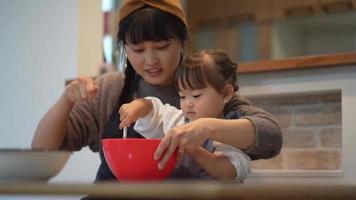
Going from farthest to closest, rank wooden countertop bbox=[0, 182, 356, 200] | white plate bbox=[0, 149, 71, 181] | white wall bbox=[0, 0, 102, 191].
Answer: white wall bbox=[0, 0, 102, 191] → white plate bbox=[0, 149, 71, 181] → wooden countertop bbox=[0, 182, 356, 200]

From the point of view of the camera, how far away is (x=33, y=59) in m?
2.21

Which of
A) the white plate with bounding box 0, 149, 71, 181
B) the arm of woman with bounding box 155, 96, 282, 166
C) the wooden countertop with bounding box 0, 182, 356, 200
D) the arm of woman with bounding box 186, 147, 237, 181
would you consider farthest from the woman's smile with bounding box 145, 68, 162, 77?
the wooden countertop with bounding box 0, 182, 356, 200

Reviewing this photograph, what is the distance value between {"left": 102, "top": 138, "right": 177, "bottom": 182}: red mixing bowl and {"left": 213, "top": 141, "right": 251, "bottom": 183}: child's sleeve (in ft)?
0.50

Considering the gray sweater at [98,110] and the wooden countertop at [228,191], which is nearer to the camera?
the wooden countertop at [228,191]

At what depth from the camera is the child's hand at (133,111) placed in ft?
3.40

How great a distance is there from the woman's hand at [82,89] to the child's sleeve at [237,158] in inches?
11.4

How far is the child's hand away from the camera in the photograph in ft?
3.40

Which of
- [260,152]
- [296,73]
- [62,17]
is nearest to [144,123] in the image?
[260,152]

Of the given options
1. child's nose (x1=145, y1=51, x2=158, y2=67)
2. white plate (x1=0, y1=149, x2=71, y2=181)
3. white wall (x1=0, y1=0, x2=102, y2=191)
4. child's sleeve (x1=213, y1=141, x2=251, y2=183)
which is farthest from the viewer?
white wall (x1=0, y1=0, x2=102, y2=191)

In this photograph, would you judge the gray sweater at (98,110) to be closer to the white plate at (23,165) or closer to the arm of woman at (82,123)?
the arm of woman at (82,123)

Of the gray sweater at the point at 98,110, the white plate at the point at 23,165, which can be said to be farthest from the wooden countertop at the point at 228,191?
the gray sweater at the point at 98,110

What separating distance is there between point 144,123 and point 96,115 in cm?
27

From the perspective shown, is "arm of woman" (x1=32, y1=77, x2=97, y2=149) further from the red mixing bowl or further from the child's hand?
the red mixing bowl

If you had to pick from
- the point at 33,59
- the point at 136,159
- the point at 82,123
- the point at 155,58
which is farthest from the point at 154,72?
the point at 33,59
